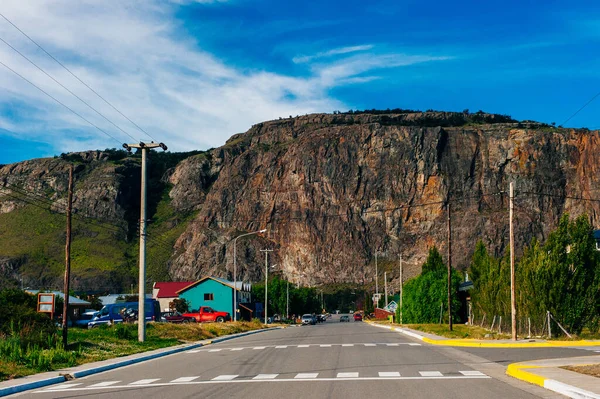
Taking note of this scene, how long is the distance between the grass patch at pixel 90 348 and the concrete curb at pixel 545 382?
13260 millimetres

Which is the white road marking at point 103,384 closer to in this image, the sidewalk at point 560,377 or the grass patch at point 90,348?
the grass patch at point 90,348

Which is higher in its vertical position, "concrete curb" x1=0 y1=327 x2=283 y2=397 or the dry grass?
the dry grass

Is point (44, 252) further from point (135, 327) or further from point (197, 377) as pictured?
point (197, 377)

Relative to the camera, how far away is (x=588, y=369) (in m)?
16.9

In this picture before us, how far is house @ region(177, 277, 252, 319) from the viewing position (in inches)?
3962

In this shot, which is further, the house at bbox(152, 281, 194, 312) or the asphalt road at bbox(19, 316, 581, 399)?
the house at bbox(152, 281, 194, 312)

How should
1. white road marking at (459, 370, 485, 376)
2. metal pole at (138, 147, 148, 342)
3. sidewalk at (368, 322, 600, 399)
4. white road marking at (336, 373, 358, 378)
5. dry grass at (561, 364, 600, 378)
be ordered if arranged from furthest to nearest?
metal pole at (138, 147, 148, 342) < white road marking at (459, 370, 485, 376) < white road marking at (336, 373, 358, 378) < dry grass at (561, 364, 600, 378) < sidewalk at (368, 322, 600, 399)

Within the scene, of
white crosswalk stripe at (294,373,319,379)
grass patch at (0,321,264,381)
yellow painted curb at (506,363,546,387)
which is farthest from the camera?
grass patch at (0,321,264,381)

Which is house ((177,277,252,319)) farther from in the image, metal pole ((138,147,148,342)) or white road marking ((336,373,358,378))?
white road marking ((336,373,358,378))

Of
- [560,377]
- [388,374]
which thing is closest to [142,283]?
[388,374]

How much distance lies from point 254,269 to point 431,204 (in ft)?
173

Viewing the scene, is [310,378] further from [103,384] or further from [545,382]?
[545,382]

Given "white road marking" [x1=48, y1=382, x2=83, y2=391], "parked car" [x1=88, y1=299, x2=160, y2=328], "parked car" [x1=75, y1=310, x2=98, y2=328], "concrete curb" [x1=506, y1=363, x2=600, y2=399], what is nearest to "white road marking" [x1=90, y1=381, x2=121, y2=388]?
"white road marking" [x1=48, y1=382, x2=83, y2=391]

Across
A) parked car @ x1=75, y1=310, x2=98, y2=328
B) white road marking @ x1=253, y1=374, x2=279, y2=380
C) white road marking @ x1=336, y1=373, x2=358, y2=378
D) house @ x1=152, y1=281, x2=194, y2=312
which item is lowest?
house @ x1=152, y1=281, x2=194, y2=312
